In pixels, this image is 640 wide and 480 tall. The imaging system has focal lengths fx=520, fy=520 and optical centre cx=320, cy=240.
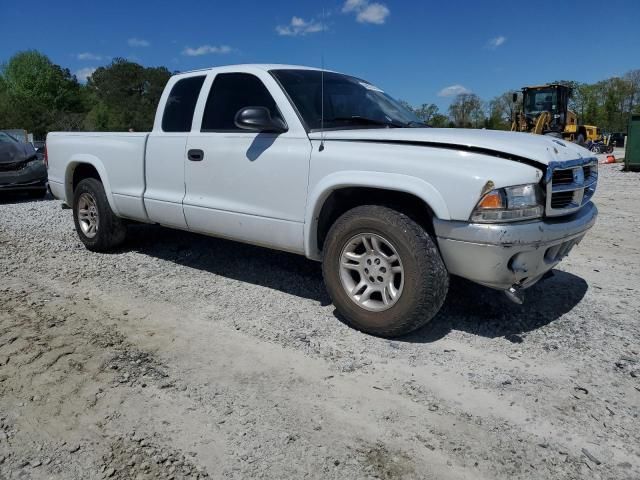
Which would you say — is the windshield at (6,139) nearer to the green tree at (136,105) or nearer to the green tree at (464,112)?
the green tree at (136,105)

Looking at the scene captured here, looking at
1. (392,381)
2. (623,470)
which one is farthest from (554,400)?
(392,381)

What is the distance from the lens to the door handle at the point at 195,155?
461cm

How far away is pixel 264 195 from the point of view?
4.15 m

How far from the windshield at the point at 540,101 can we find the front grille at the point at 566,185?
22147mm

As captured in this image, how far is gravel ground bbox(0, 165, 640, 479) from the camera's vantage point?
7.85 ft

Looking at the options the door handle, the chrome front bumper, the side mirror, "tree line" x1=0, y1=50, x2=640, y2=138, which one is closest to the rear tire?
the door handle

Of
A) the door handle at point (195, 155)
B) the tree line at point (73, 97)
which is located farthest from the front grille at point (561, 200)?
the tree line at point (73, 97)

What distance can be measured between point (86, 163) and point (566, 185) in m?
5.09

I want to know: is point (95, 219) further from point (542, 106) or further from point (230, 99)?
point (542, 106)

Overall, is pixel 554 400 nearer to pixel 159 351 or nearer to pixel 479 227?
pixel 479 227

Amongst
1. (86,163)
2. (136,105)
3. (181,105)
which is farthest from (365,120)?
(136,105)

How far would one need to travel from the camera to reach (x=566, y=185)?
342 cm

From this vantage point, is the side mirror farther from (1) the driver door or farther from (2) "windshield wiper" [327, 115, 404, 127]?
(2) "windshield wiper" [327, 115, 404, 127]

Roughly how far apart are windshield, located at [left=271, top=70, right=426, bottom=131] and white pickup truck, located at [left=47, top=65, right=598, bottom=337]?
1cm
